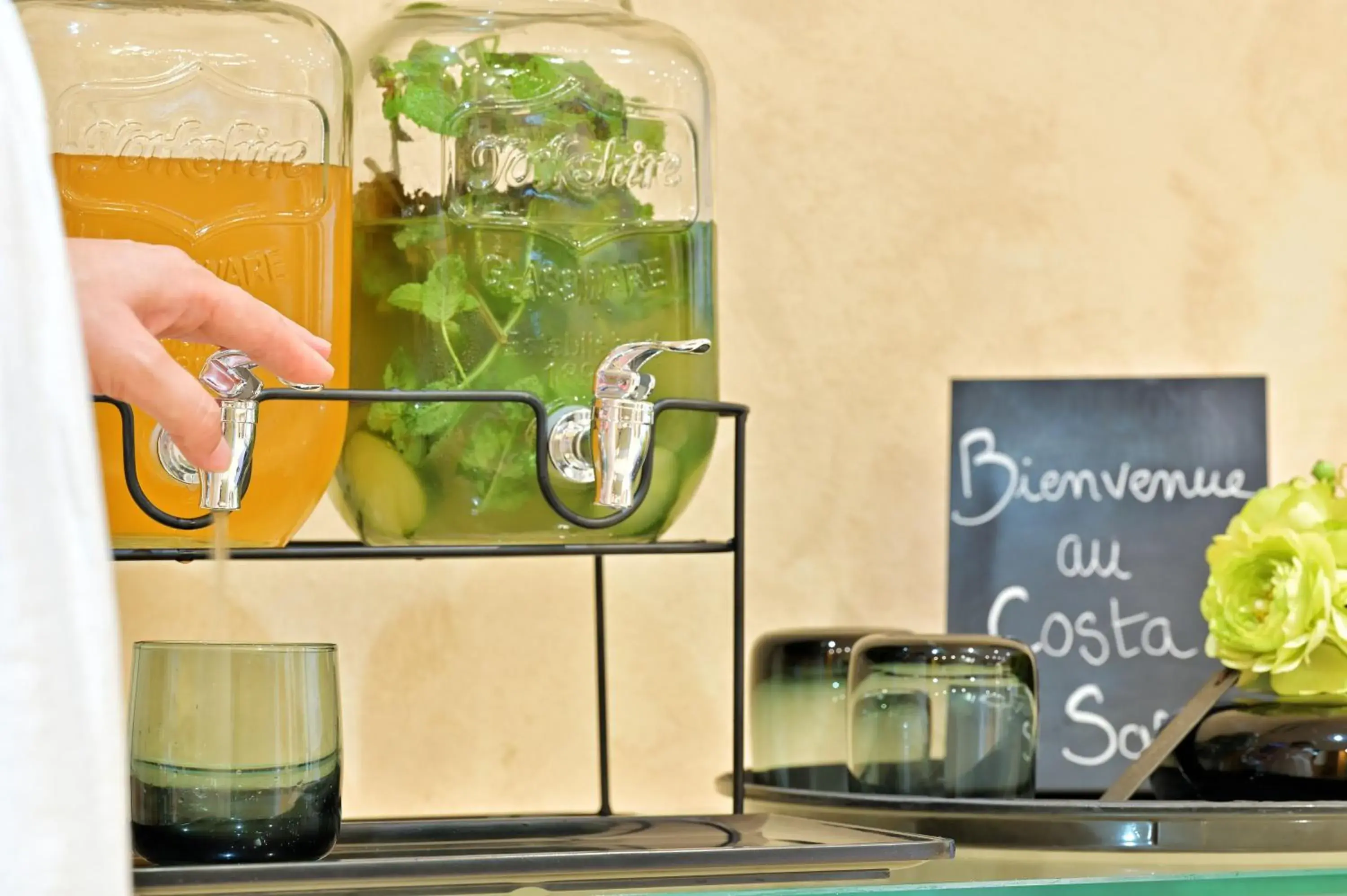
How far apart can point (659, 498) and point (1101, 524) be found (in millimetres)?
371

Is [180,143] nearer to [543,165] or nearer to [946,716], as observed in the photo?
[543,165]

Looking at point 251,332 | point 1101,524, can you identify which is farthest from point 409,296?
point 1101,524

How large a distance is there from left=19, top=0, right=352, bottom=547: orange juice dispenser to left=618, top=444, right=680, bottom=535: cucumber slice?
0.33ft

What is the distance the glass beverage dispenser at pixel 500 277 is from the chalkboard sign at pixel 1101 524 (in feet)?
1.08

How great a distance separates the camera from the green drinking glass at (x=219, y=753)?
42cm

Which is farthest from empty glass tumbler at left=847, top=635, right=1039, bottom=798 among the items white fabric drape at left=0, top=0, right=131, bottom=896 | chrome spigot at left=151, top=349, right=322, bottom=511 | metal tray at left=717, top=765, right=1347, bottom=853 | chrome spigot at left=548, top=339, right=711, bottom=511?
white fabric drape at left=0, top=0, right=131, bottom=896

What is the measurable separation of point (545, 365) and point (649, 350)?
0.06 metres

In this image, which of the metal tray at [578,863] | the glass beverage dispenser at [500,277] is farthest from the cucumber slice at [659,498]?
the metal tray at [578,863]

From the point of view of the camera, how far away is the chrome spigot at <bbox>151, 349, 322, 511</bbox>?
1.45 ft

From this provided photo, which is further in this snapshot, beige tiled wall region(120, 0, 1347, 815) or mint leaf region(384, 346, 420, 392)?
beige tiled wall region(120, 0, 1347, 815)

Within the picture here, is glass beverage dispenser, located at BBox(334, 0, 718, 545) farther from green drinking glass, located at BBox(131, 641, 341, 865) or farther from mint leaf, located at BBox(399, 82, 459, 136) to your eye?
green drinking glass, located at BBox(131, 641, 341, 865)

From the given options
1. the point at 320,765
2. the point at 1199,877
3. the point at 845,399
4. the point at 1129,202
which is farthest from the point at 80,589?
the point at 1129,202

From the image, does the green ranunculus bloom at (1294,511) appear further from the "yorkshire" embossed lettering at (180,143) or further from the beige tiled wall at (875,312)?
the "yorkshire" embossed lettering at (180,143)

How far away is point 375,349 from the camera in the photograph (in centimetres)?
54
